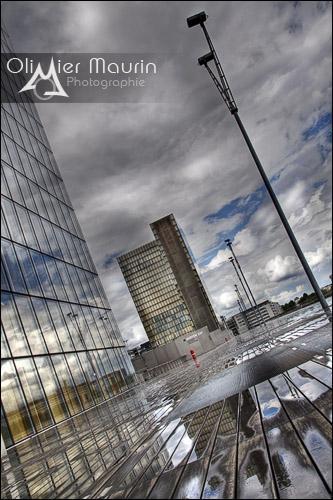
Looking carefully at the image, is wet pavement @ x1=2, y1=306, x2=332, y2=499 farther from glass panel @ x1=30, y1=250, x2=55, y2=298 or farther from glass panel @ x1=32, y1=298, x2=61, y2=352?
glass panel @ x1=30, y1=250, x2=55, y2=298

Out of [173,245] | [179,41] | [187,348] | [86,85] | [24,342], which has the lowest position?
[187,348]

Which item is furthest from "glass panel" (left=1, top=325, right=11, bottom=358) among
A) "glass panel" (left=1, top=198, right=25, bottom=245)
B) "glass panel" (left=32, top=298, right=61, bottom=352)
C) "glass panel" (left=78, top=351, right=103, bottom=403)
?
"glass panel" (left=78, top=351, right=103, bottom=403)

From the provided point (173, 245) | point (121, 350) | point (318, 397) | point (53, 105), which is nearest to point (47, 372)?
point (121, 350)

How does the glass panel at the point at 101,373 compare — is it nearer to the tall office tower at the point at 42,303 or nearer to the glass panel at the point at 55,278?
the tall office tower at the point at 42,303

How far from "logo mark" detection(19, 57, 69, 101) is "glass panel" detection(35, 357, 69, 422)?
71.4 feet

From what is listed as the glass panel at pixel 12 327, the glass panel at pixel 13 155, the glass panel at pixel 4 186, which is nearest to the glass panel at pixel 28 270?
the glass panel at pixel 12 327

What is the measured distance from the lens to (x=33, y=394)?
18.0 metres

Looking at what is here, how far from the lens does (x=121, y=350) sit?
3441 centimetres

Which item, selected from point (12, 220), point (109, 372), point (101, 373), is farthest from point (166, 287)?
point (12, 220)

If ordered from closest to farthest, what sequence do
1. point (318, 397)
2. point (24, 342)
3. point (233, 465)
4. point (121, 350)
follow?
point (233, 465) → point (318, 397) → point (24, 342) → point (121, 350)

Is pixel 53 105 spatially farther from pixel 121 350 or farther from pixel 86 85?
pixel 121 350

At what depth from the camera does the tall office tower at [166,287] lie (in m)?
156

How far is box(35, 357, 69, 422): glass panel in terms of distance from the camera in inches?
765

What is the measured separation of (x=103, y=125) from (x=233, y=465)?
4164cm
